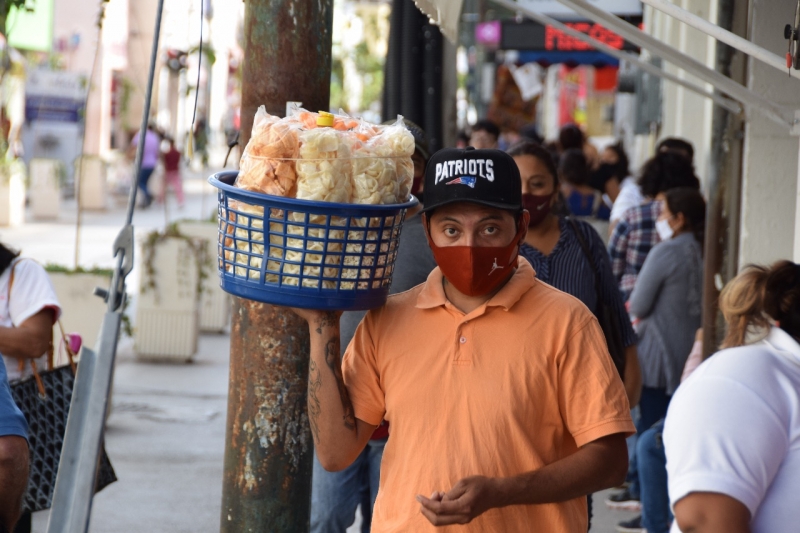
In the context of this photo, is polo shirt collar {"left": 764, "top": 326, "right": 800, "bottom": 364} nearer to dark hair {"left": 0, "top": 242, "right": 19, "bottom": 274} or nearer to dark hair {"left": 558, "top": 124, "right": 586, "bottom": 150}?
dark hair {"left": 0, "top": 242, "right": 19, "bottom": 274}

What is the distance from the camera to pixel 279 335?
3.42m

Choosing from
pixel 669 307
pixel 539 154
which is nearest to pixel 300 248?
pixel 539 154

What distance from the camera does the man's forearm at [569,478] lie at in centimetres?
240

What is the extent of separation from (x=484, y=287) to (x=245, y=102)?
4.29ft

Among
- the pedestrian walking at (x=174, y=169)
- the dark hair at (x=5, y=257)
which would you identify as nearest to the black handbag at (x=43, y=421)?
the dark hair at (x=5, y=257)

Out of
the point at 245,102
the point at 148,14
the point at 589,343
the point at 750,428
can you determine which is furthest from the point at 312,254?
the point at 148,14

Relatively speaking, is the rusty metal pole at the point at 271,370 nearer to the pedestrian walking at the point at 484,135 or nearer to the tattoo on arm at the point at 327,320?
the tattoo on arm at the point at 327,320

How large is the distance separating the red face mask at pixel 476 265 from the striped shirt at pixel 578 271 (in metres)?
1.63

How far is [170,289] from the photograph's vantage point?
10.4 meters

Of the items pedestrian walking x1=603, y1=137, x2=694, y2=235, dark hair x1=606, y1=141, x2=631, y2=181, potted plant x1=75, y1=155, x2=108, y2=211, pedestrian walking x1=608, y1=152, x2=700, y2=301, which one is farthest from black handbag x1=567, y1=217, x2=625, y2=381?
potted plant x1=75, y1=155, x2=108, y2=211

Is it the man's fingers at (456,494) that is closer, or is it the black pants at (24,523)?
the man's fingers at (456,494)

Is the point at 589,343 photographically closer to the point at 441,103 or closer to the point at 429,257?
the point at 429,257

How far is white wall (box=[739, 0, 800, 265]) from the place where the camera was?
17.3 ft

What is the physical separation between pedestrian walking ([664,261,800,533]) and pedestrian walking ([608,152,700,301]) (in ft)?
15.0
